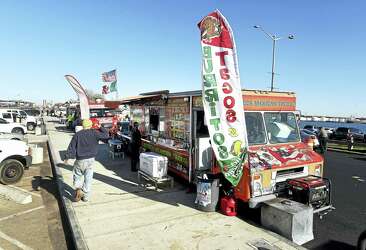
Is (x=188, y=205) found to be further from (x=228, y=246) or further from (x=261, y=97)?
(x=261, y=97)

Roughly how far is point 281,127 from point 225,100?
7.83ft

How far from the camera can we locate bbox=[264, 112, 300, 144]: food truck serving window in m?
7.35

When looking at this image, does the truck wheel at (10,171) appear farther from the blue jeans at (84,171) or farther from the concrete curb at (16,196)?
the blue jeans at (84,171)

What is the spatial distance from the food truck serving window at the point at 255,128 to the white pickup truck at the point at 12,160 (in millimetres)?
6906

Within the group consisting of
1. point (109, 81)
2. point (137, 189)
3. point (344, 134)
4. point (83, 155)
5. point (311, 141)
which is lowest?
point (344, 134)

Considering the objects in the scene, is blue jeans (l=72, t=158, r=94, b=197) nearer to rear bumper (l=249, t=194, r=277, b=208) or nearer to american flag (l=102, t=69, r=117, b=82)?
rear bumper (l=249, t=194, r=277, b=208)

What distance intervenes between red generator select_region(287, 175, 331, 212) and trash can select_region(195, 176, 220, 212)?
154 cm

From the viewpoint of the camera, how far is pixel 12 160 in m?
9.09

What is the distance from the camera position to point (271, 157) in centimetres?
656

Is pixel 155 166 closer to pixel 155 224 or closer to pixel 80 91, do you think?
pixel 155 224

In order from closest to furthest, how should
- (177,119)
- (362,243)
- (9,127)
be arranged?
1. (362,243)
2. (177,119)
3. (9,127)

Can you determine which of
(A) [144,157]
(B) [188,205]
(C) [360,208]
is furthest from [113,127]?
(C) [360,208]

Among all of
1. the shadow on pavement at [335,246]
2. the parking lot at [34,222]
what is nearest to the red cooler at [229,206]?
the shadow on pavement at [335,246]

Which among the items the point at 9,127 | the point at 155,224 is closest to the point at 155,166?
the point at 155,224
